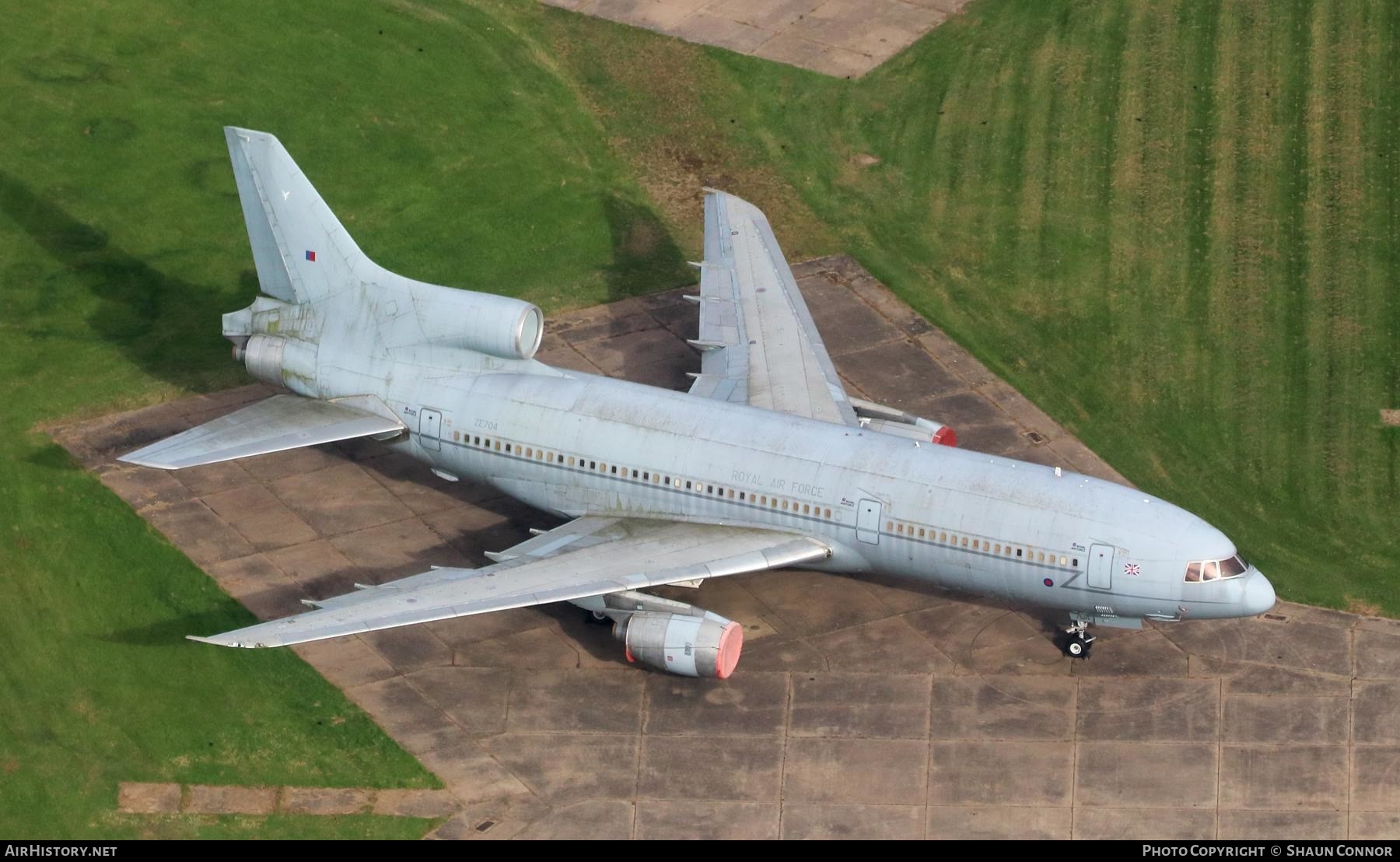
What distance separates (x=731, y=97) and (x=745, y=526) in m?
31.1

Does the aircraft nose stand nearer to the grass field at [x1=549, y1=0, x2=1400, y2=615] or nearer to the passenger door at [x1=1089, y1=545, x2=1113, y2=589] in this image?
the passenger door at [x1=1089, y1=545, x2=1113, y2=589]

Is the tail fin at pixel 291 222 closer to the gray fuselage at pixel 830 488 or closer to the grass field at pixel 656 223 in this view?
the gray fuselage at pixel 830 488

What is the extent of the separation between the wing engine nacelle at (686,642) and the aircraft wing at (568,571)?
106cm

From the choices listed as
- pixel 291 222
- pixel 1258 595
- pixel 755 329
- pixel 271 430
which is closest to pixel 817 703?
pixel 1258 595

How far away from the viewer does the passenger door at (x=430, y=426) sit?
53.0 metres

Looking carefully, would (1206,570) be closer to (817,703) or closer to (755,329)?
(817,703)

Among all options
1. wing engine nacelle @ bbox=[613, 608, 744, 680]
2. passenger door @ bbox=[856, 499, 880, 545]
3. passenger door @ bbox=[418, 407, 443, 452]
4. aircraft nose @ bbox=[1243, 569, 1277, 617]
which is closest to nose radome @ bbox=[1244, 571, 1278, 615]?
aircraft nose @ bbox=[1243, 569, 1277, 617]

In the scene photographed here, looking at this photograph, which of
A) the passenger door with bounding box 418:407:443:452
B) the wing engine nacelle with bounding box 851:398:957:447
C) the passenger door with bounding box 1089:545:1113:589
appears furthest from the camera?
the wing engine nacelle with bounding box 851:398:957:447

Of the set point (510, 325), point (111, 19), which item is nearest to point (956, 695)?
point (510, 325)

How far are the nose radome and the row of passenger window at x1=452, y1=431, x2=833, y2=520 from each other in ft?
36.9

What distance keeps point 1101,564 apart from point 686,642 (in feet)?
36.7

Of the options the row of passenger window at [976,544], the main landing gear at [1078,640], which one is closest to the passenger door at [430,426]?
the row of passenger window at [976,544]

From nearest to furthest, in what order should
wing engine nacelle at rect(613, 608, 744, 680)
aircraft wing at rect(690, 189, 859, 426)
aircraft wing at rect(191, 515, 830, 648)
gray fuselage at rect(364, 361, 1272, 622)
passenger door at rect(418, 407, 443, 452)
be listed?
aircraft wing at rect(191, 515, 830, 648) → gray fuselage at rect(364, 361, 1272, 622) → wing engine nacelle at rect(613, 608, 744, 680) → passenger door at rect(418, 407, 443, 452) → aircraft wing at rect(690, 189, 859, 426)

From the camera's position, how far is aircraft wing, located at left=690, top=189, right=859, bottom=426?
5544 cm
